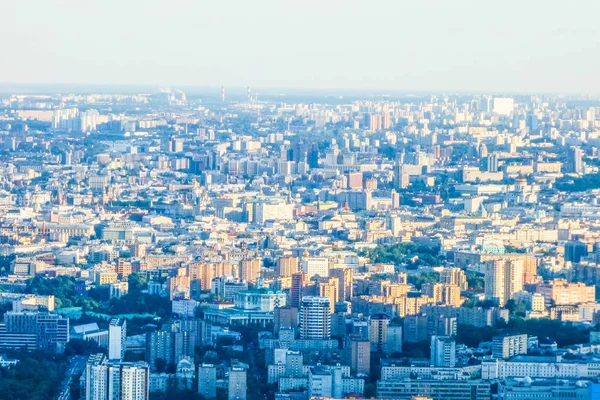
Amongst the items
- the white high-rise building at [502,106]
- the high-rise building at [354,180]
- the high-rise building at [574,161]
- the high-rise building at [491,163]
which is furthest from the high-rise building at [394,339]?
the white high-rise building at [502,106]

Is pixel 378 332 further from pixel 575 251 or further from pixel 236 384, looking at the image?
pixel 575 251

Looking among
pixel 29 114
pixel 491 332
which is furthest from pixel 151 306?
pixel 29 114

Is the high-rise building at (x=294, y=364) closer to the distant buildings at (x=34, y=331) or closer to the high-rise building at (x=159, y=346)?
the high-rise building at (x=159, y=346)

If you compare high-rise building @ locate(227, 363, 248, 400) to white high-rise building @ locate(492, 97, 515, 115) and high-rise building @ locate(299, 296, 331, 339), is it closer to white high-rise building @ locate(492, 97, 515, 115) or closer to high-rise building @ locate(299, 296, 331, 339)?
high-rise building @ locate(299, 296, 331, 339)

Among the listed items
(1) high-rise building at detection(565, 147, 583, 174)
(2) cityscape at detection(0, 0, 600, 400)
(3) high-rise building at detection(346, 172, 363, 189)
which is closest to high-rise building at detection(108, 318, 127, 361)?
(2) cityscape at detection(0, 0, 600, 400)

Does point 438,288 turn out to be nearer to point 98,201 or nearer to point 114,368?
point 114,368

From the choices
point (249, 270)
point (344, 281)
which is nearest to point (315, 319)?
point (344, 281)
